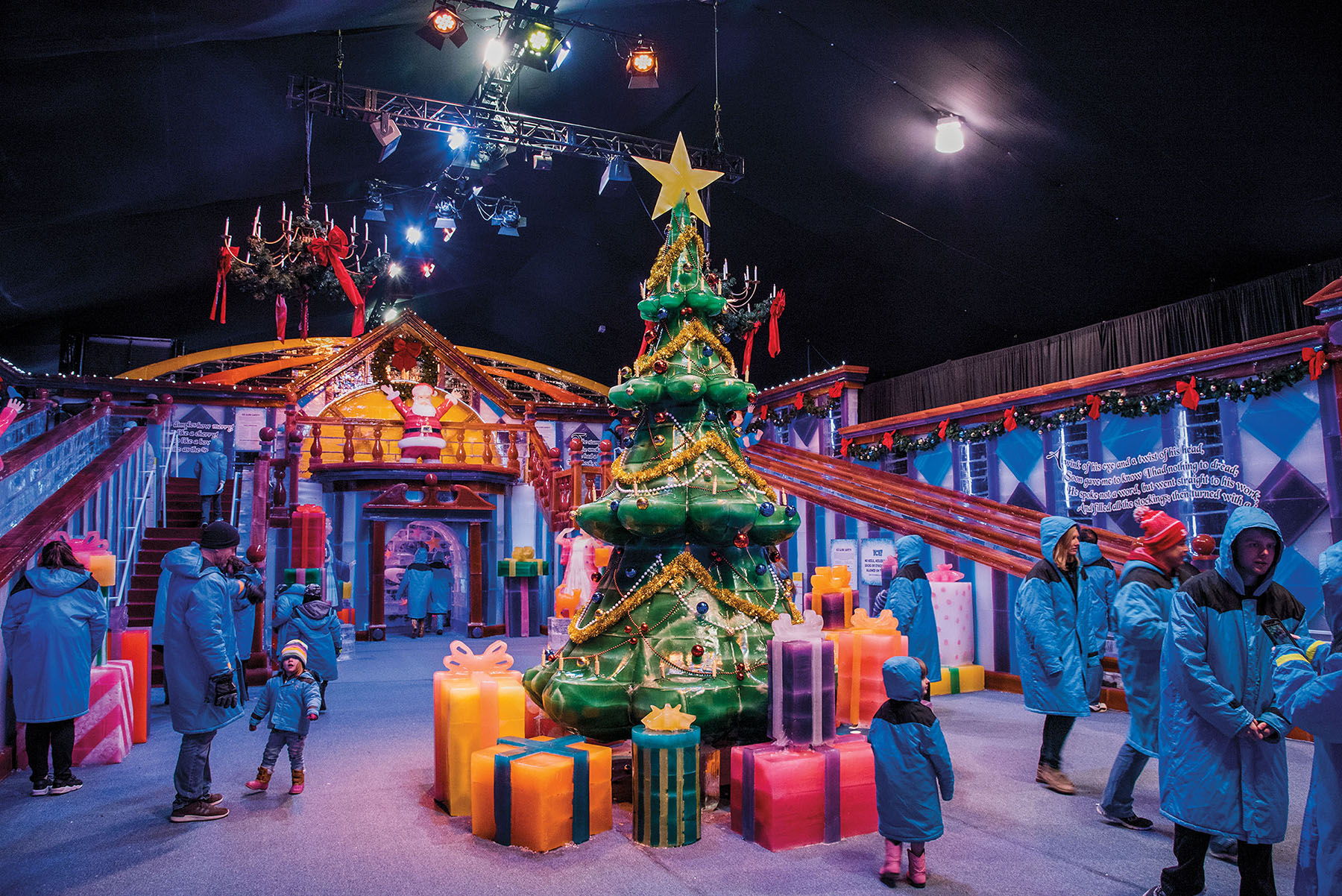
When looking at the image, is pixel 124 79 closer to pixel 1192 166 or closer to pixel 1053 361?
pixel 1192 166

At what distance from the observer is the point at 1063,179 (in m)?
9.47

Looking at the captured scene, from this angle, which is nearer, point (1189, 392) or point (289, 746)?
point (289, 746)

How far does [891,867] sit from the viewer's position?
317 cm

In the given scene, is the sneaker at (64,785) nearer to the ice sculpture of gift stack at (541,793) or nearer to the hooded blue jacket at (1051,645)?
the ice sculpture of gift stack at (541,793)

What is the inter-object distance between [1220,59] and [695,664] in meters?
7.22

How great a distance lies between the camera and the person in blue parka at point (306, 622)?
5945 mm

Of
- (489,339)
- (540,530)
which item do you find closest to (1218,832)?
(540,530)

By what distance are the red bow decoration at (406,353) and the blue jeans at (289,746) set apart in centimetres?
1150

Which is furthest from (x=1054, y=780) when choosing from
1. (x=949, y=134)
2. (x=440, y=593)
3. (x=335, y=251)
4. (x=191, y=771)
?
(x=440, y=593)

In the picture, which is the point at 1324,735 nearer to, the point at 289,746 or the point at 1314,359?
the point at 289,746

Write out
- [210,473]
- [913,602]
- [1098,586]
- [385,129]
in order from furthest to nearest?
1. [210,473]
2. [385,129]
3. [913,602]
4. [1098,586]

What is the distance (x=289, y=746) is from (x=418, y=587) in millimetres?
9281

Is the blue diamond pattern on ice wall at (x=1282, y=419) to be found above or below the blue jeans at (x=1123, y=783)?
above

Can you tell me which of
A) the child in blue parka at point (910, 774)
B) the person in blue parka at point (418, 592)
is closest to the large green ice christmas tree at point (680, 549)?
the child in blue parka at point (910, 774)
